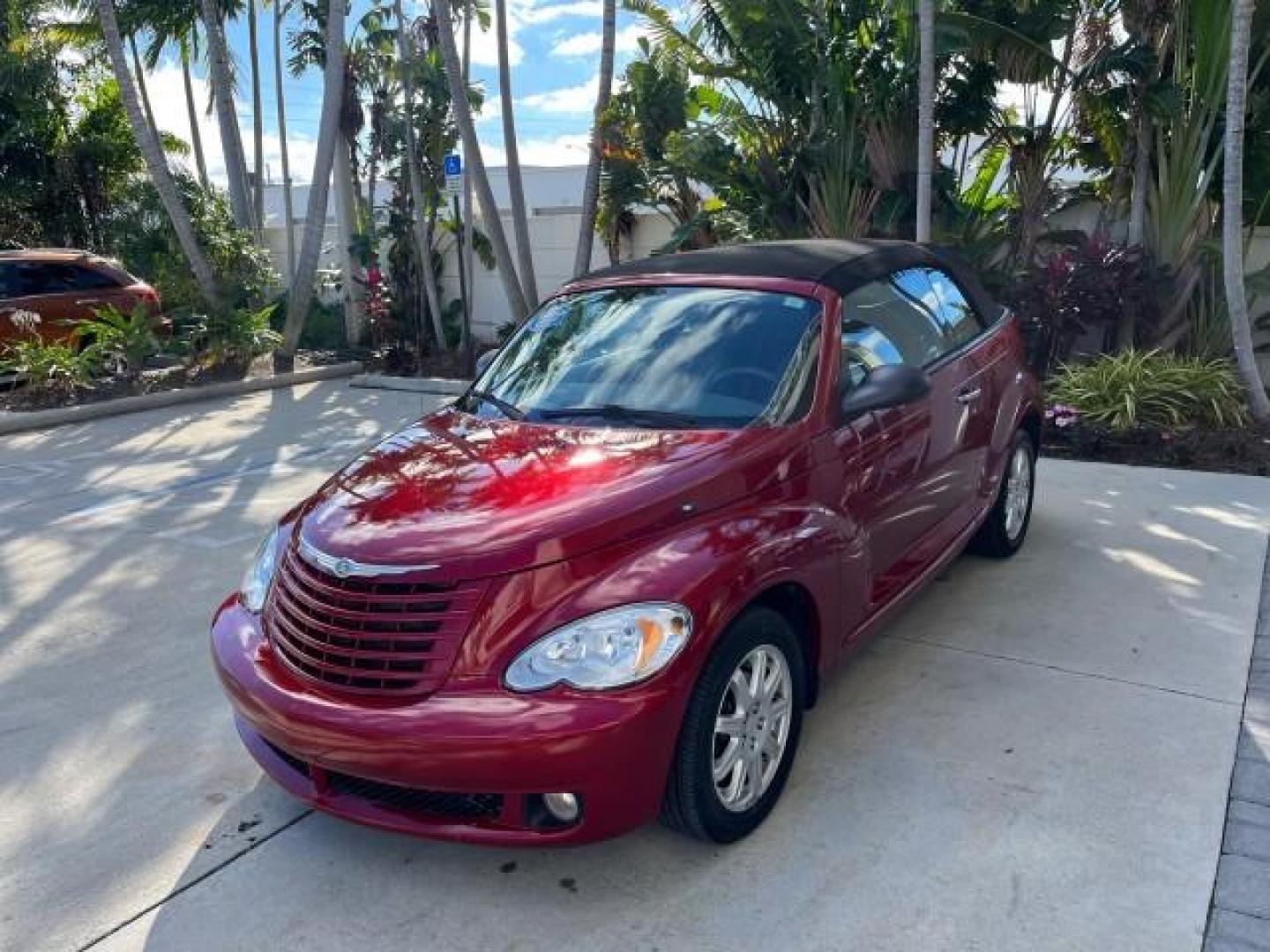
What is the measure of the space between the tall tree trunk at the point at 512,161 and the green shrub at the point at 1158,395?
6.87 m

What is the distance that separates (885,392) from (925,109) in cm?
616

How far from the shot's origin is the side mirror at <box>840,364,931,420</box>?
3580 millimetres

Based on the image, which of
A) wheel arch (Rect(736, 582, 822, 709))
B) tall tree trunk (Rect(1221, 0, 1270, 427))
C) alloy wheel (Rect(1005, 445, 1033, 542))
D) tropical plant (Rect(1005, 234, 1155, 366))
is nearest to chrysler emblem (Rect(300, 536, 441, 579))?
wheel arch (Rect(736, 582, 822, 709))

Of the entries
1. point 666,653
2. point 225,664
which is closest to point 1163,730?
point 666,653

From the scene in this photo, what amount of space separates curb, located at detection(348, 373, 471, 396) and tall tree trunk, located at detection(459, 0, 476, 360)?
708 mm

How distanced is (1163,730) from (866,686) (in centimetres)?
104

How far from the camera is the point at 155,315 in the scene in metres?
12.7

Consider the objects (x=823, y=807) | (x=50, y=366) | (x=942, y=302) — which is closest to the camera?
(x=823, y=807)

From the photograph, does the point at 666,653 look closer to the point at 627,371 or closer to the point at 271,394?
the point at 627,371

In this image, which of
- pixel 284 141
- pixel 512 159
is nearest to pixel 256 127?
pixel 284 141

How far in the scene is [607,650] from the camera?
2682mm

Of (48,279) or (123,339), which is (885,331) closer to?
(123,339)

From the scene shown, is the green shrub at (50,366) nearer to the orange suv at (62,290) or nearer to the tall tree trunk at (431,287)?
the orange suv at (62,290)

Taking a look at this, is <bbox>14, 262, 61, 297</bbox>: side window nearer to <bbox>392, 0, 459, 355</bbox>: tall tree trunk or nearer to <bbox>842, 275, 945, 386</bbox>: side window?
<bbox>392, 0, 459, 355</bbox>: tall tree trunk
